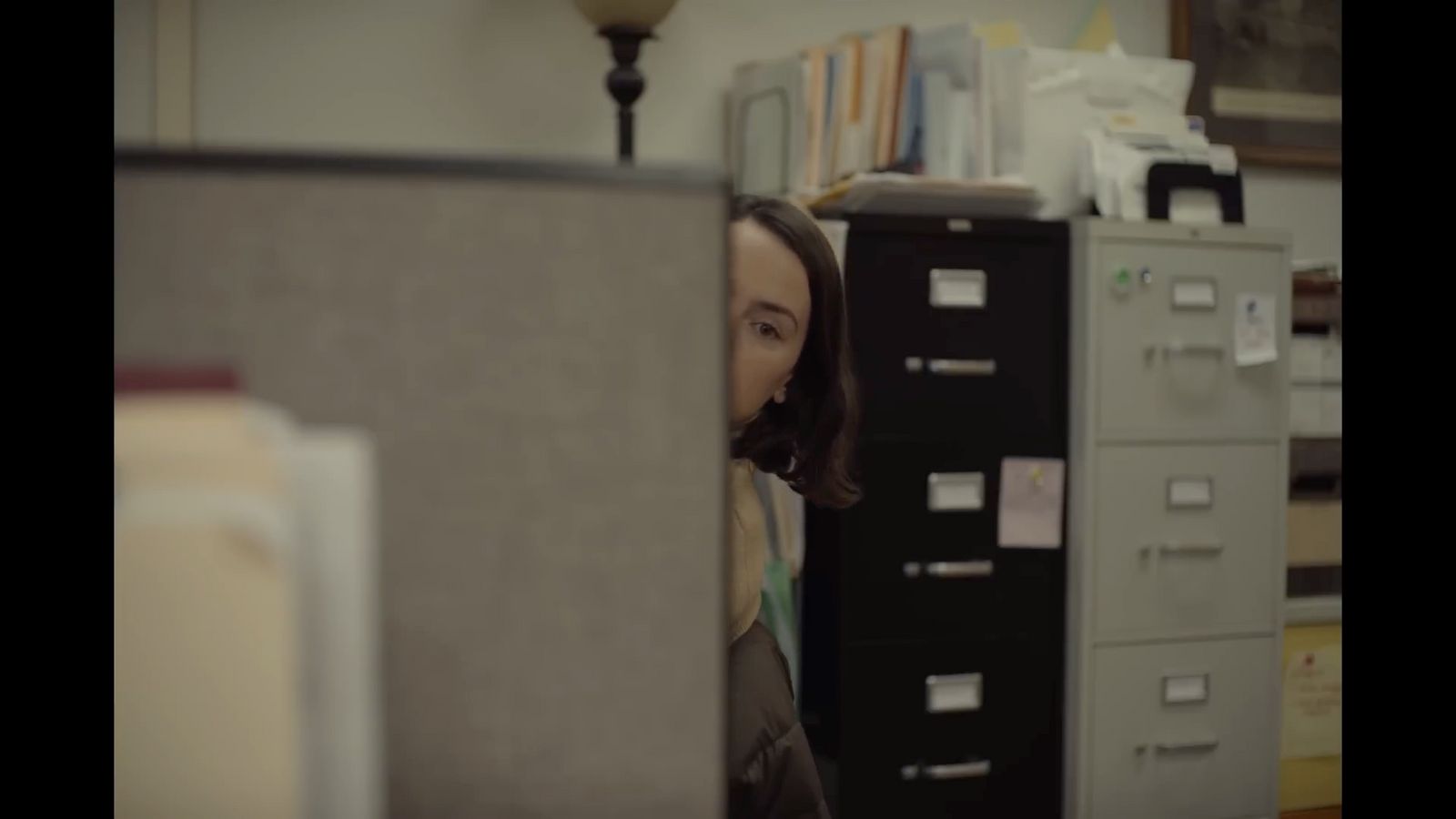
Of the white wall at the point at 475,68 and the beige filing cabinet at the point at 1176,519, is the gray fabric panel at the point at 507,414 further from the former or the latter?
the white wall at the point at 475,68

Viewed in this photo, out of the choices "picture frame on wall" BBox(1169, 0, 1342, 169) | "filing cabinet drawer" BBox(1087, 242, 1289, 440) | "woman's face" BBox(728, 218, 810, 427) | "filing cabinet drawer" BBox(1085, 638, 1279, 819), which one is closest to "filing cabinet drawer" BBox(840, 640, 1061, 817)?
"filing cabinet drawer" BBox(1085, 638, 1279, 819)

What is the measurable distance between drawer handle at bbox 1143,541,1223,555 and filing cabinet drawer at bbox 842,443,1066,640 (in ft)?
0.77

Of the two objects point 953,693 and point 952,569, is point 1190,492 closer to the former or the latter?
point 952,569

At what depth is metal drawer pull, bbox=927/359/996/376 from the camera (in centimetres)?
237

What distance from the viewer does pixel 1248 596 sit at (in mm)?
2562

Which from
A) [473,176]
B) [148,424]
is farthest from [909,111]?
[148,424]

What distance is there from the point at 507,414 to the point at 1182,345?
2119 mm

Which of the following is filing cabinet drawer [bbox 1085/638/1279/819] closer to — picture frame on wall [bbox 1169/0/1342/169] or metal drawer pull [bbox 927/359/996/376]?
metal drawer pull [bbox 927/359/996/376]

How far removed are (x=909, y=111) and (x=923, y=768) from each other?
1.29m

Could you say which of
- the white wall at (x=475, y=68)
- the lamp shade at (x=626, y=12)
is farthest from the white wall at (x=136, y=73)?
the lamp shade at (x=626, y=12)
